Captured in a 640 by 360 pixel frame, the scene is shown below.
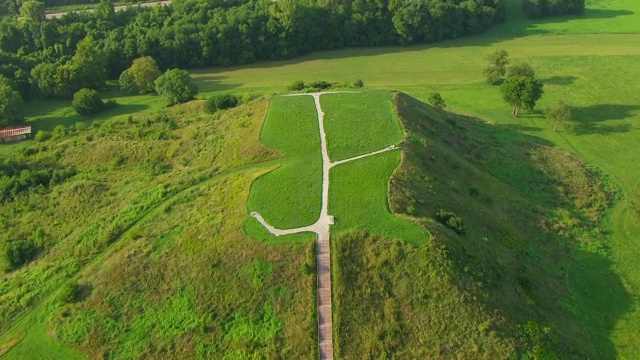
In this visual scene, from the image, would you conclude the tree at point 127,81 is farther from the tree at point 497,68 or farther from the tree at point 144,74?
the tree at point 497,68

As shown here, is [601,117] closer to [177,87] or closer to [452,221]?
[452,221]

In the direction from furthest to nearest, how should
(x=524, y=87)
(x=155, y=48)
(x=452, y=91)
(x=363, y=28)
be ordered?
(x=363, y=28) → (x=155, y=48) → (x=452, y=91) → (x=524, y=87)

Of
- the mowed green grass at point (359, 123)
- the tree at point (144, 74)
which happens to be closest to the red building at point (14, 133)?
the tree at point (144, 74)


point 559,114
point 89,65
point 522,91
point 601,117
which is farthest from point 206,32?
point 601,117

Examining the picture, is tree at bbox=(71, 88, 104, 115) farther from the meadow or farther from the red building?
the meadow

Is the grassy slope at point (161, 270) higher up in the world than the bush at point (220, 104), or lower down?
lower down

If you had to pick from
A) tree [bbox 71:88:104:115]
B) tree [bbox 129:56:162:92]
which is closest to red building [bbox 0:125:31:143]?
tree [bbox 71:88:104:115]

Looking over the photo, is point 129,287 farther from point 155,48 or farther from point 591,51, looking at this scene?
point 591,51

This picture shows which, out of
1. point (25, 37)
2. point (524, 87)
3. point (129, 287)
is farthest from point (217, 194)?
point (25, 37)
